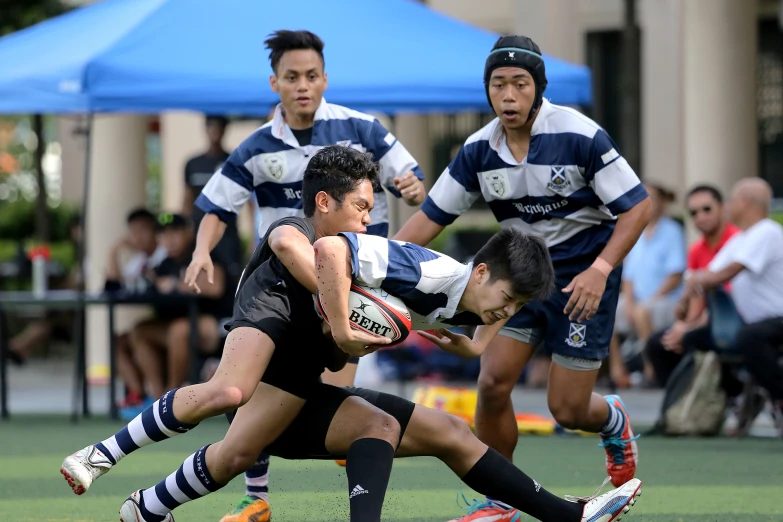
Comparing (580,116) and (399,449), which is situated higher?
(580,116)

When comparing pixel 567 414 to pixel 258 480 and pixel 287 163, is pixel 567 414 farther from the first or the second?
pixel 287 163

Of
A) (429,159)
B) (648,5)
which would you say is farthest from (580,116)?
(429,159)

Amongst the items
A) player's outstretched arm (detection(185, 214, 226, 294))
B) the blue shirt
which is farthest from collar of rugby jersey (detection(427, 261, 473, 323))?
the blue shirt

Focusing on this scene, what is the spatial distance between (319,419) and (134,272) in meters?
7.89

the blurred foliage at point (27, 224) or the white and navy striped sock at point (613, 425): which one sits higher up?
the blurred foliage at point (27, 224)

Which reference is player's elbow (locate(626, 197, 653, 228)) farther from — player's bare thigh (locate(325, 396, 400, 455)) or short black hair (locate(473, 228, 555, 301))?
player's bare thigh (locate(325, 396, 400, 455))

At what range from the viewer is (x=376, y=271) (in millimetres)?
4539

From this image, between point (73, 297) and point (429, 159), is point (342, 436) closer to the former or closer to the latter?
point (73, 297)

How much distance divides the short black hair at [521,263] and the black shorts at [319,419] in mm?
583

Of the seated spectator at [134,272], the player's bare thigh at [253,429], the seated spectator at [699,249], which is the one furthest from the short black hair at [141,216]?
the player's bare thigh at [253,429]

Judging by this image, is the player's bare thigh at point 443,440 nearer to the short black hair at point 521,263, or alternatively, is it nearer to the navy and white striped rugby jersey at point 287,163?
the short black hair at point 521,263

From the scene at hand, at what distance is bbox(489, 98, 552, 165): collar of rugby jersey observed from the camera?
5.82m

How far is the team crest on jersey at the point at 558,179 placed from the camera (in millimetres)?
5773

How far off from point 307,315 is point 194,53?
6.19m
